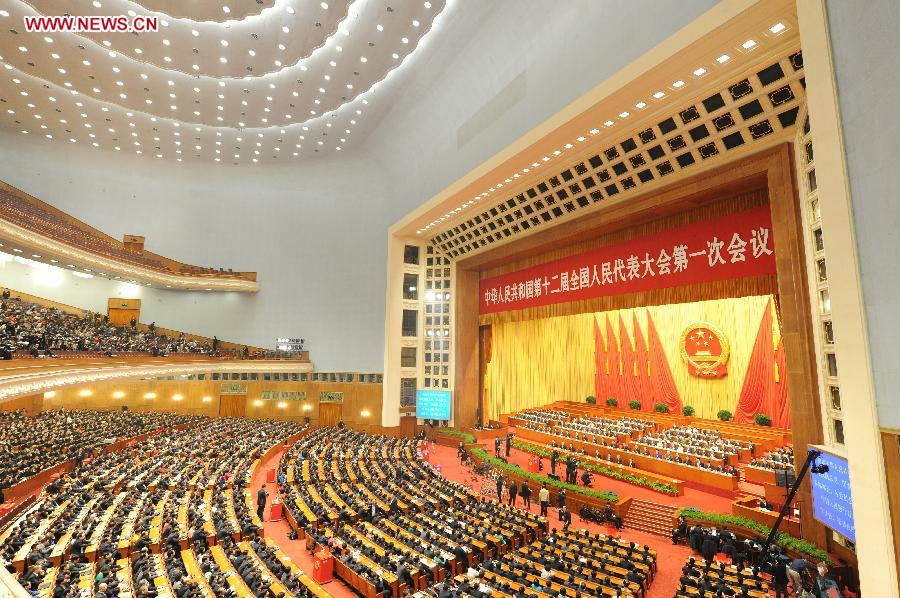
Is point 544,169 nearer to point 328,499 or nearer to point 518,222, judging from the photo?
point 518,222

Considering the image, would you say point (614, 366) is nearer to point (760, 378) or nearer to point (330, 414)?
point (760, 378)

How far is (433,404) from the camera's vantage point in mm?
20438

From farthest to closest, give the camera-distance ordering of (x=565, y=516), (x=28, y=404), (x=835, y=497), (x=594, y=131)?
(x=28, y=404) → (x=594, y=131) → (x=565, y=516) → (x=835, y=497)

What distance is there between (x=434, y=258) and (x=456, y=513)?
1316cm

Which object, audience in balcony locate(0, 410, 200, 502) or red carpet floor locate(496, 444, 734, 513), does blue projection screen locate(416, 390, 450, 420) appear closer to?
red carpet floor locate(496, 444, 734, 513)

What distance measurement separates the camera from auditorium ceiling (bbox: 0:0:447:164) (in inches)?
537

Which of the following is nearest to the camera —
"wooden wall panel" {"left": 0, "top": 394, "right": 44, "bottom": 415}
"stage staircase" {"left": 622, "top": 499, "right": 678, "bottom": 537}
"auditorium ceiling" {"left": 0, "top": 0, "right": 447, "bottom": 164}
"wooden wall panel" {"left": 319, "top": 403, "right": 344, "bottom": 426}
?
"stage staircase" {"left": 622, "top": 499, "right": 678, "bottom": 537}

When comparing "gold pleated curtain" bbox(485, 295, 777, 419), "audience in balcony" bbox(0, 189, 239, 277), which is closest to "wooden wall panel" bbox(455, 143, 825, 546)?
"gold pleated curtain" bbox(485, 295, 777, 419)

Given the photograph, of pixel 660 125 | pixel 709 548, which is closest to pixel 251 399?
pixel 709 548

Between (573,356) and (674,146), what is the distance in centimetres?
1461

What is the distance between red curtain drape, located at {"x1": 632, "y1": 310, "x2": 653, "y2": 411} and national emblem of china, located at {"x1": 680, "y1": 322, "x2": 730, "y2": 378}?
1.76 meters

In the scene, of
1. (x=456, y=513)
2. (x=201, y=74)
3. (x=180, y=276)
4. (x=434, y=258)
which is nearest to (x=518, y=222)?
(x=434, y=258)

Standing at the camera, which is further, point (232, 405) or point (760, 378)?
point (232, 405)

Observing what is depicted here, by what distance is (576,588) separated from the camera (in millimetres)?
6930
